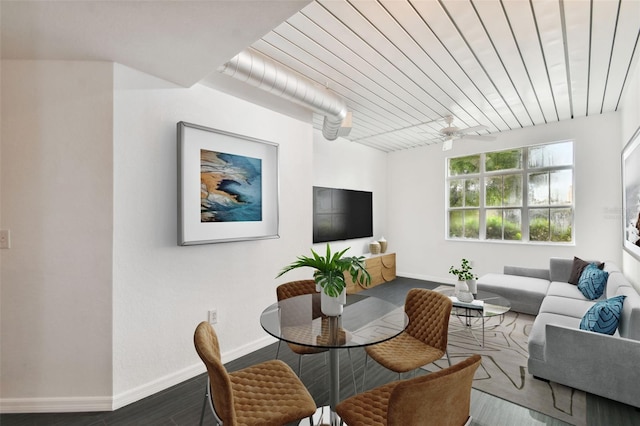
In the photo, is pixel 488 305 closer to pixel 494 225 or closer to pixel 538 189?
pixel 494 225

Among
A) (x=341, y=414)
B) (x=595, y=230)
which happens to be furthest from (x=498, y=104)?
(x=341, y=414)

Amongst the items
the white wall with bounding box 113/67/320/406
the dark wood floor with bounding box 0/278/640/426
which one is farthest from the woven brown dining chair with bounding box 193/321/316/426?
the white wall with bounding box 113/67/320/406

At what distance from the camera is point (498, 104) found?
→ 12.6ft

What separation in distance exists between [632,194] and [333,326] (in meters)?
3.62

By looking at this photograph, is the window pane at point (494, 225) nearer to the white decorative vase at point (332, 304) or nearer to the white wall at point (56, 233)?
the white decorative vase at point (332, 304)

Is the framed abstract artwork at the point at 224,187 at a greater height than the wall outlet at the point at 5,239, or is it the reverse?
the framed abstract artwork at the point at 224,187

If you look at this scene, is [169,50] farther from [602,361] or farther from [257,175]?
[602,361]

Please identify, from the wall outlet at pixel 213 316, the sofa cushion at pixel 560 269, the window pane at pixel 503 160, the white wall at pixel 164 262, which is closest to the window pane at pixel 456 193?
the window pane at pixel 503 160

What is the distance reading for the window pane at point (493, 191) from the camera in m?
5.36

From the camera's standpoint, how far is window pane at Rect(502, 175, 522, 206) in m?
5.17

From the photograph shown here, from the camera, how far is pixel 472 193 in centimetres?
567

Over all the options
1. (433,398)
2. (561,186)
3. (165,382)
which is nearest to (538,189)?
(561,186)

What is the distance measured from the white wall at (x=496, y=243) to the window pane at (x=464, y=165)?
16 cm

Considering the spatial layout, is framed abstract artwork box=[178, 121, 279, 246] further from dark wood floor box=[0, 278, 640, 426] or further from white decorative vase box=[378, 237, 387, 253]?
white decorative vase box=[378, 237, 387, 253]
